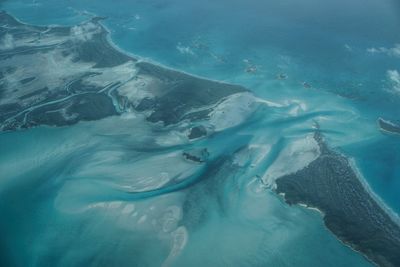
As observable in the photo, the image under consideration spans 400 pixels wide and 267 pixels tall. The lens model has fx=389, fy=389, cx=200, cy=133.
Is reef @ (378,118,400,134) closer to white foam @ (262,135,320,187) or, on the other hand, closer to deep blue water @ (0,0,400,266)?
deep blue water @ (0,0,400,266)

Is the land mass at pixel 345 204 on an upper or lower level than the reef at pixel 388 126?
lower

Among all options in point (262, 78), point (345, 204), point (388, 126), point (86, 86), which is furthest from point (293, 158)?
point (86, 86)

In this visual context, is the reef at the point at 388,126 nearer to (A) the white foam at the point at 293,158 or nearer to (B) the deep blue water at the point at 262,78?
(B) the deep blue water at the point at 262,78

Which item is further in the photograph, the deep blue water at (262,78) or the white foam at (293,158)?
the white foam at (293,158)

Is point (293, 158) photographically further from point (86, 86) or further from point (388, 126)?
point (86, 86)

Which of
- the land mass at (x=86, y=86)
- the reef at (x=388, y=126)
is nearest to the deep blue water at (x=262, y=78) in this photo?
the reef at (x=388, y=126)

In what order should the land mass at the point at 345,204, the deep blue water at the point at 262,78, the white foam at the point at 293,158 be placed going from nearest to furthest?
1. the land mass at the point at 345,204
2. the deep blue water at the point at 262,78
3. the white foam at the point at 293,158
